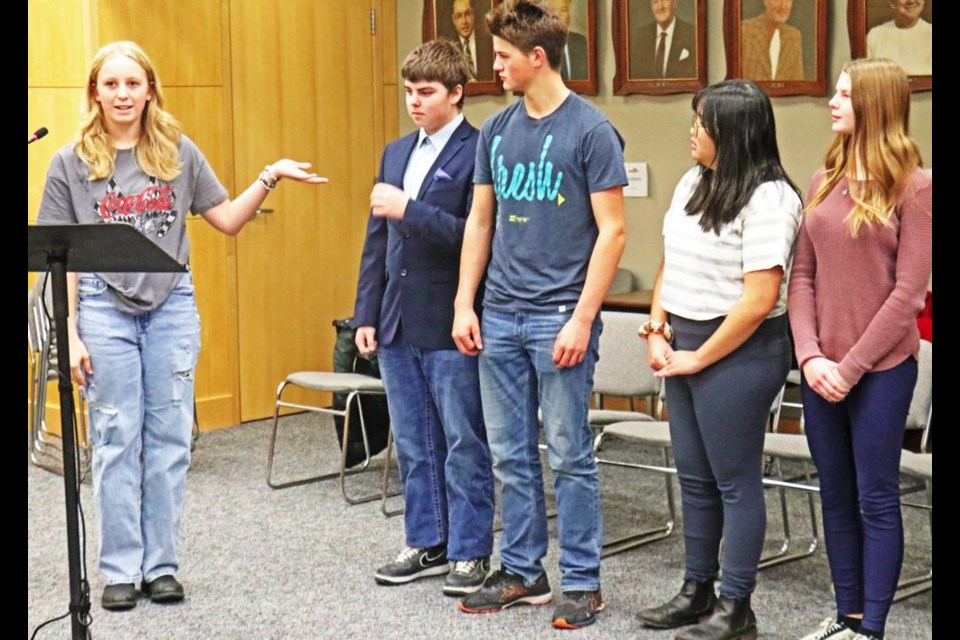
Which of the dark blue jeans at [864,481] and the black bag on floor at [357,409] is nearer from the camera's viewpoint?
the dark blue jeans at [864,481]

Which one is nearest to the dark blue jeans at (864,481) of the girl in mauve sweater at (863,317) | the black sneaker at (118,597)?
the girl in mauve sweater at (863,317)

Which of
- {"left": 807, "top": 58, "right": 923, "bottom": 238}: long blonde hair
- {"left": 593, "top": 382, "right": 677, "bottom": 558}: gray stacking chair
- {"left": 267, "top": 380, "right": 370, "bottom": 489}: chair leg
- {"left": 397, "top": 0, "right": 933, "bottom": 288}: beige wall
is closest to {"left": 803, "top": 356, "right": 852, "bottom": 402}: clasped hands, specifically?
{"left": 807, "top": 58, "right": 923, "bottom": 238}: long blonde hair

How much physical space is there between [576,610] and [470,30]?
13.2 ft

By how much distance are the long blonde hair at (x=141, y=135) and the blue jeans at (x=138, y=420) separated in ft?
1.05

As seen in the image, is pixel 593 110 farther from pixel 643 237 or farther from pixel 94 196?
pixel 643 237

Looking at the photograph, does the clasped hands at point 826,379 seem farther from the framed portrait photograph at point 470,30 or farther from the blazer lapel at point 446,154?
the framed portrait photograph at point 470,30

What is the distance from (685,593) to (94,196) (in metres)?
1.94

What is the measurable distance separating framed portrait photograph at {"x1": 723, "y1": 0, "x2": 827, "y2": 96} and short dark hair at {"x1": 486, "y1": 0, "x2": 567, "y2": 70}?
2.61m

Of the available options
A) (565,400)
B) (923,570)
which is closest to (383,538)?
(565,400)

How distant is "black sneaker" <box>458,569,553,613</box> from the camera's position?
367 centimetres

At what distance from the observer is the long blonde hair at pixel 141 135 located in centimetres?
365

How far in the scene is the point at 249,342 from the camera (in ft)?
21.9

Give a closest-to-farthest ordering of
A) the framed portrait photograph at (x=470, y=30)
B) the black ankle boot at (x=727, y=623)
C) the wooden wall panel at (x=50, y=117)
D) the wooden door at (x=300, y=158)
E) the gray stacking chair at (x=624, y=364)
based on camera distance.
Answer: the black ankle boot at (x=727, y=623) → the gray stacking chair at (x=624, y=364) → the wooden wall panel at (x=50, y=117) → the wooden door at (x=300, y=158) → the framed portrait photograph at (x=470, y=30)

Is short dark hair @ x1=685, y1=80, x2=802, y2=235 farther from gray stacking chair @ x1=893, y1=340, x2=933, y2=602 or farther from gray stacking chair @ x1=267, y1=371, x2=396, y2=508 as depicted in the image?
gray stacking chair @ x1=267, y1=371, x2=396, y2=508
